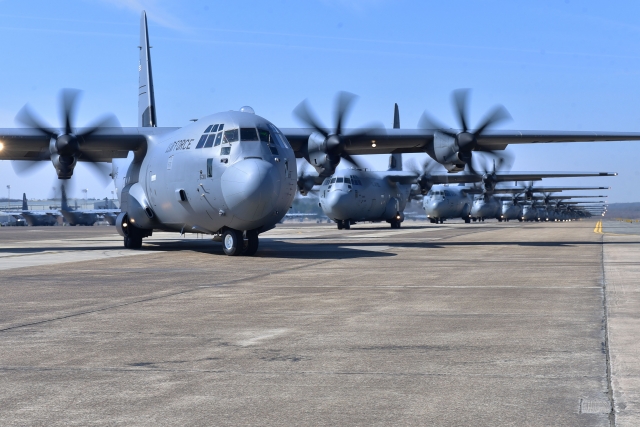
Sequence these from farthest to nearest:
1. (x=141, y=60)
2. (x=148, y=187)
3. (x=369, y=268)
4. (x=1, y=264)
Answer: (x=141, y=60)
(x=148, y=187)
(x=1, y=264)
(x=369, y=268)

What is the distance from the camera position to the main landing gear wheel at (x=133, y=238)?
27719 mm

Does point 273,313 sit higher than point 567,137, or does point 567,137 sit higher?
point 567,137

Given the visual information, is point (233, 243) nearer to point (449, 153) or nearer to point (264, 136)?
point (264, 136)

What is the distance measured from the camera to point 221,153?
2155 centimetres

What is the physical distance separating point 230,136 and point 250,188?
2.20 meters

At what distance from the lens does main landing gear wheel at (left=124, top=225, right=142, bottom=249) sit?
90.9 feet

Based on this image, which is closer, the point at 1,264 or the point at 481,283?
the point at 481,283

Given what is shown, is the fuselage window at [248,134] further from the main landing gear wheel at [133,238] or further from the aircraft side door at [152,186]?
the main landing gear wheel at [133,238]

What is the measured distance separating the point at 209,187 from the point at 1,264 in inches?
240

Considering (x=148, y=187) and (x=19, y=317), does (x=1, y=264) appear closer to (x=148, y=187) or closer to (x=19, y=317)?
(x=148, y=187)

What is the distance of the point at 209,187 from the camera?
2159 centimetres

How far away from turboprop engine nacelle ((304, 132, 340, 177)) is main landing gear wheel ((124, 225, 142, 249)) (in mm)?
7291

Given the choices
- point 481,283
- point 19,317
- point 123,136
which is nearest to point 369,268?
point 481,283

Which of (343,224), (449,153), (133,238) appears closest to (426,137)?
(449,153)
